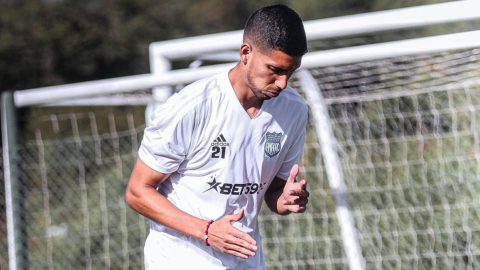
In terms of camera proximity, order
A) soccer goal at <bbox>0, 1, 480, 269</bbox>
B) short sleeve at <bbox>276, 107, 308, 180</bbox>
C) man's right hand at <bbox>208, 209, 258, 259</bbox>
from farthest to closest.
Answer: soccer goal at <bbox>0, 1, 480, 269</bbox>, short sleeve at <bbox>276, 107, 308, 180</bbox>, man's right hand at <bbox>208, 209, 258, 259</bbox>

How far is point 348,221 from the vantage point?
15.2 feet

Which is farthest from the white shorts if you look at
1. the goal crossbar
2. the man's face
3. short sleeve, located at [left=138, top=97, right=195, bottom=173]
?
the goal crossbar

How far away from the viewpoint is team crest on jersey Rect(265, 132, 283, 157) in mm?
2846

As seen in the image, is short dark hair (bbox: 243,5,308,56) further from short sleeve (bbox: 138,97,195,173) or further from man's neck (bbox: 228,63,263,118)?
short sleeve (bbox: 138,97,195,173)

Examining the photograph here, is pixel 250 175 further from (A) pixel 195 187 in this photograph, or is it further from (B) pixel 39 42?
(B) pixel 39 42

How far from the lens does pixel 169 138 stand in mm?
2691

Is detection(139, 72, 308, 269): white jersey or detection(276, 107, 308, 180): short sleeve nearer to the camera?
detection(139, 72, 308, 269): white jersey

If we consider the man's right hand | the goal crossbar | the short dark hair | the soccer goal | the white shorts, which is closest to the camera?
the man's right hand

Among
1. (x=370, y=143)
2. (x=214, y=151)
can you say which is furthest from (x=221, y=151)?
(x=370, y=143)

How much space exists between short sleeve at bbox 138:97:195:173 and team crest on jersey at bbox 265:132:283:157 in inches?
13.2

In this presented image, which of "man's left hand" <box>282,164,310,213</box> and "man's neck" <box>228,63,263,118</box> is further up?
"man's neck" <box>228,63,263,118</box>

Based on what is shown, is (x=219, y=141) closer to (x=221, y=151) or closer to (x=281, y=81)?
(x=221, y=151)

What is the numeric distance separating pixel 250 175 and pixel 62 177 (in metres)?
5.81

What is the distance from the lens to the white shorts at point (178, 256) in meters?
2.80
